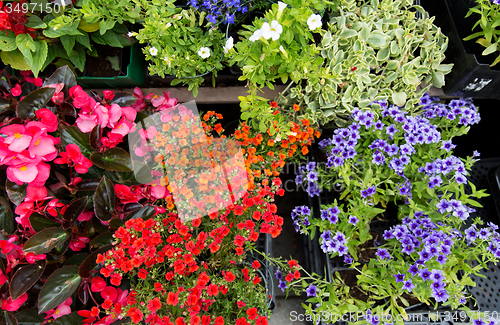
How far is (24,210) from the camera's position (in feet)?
3.45

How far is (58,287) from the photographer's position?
1.04 meters

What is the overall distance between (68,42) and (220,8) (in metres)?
0.76

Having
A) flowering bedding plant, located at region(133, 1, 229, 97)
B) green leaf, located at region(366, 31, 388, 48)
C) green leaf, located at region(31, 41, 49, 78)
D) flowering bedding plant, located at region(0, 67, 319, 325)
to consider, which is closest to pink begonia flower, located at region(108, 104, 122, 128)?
flowering bedding plant, located at region(0, 67, 319, 325)

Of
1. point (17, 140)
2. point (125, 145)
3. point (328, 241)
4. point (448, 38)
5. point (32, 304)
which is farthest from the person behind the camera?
point (448, 38)

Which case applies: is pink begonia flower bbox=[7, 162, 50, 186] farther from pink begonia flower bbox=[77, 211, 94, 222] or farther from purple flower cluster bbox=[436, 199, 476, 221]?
purple flower cluster bbox=[436, 199, 476, 221]

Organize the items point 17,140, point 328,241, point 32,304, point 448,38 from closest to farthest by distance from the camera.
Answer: point 17,140, point 32,304, point 328,241, point 448,38

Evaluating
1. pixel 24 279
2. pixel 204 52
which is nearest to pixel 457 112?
pixel 204 52

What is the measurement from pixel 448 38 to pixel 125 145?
6.20ft

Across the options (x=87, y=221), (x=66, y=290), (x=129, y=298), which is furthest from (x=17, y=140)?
(x=129, y=298)

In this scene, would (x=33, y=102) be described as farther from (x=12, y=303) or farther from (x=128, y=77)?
(x=12, y=303)

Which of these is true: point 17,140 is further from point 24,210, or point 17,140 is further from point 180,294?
point 180,294

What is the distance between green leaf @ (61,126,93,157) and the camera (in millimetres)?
1150

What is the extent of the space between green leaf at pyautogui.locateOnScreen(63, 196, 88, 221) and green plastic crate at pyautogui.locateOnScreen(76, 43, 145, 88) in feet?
2.51

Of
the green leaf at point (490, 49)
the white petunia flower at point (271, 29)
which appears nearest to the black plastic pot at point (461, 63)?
the green leaf at point (490, 49)
